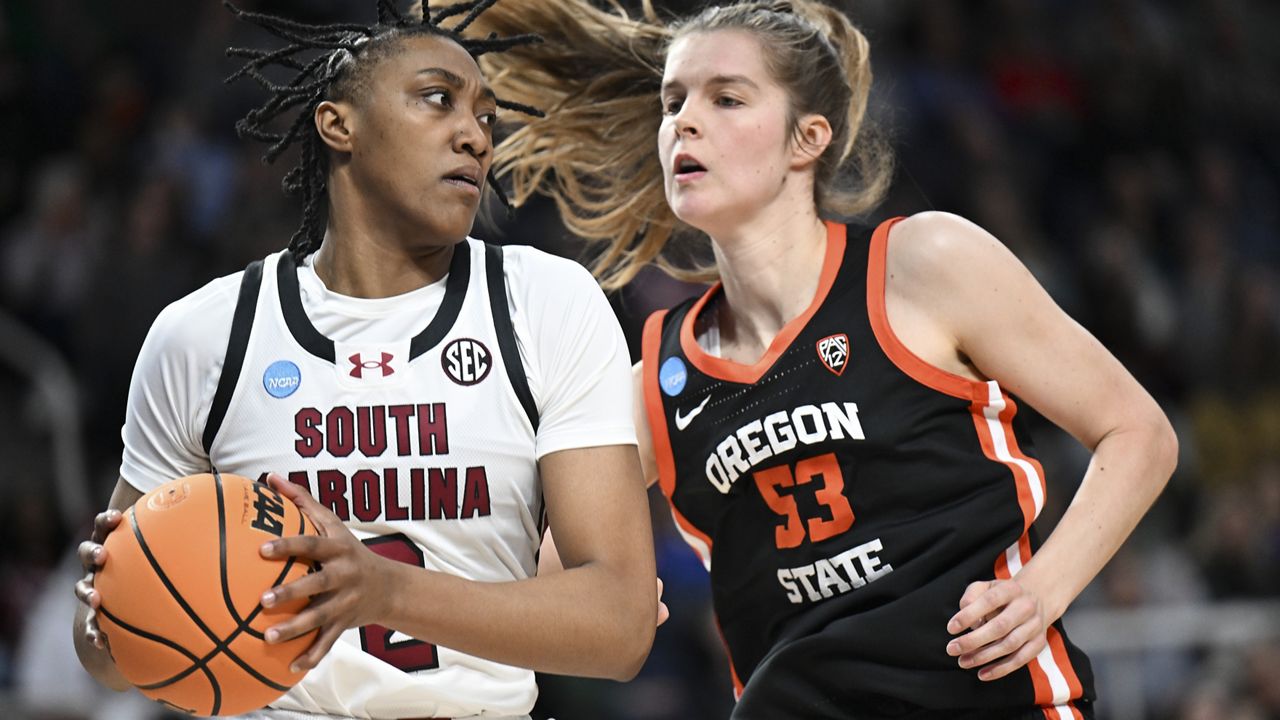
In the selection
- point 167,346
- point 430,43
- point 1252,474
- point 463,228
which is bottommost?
point 1252,474

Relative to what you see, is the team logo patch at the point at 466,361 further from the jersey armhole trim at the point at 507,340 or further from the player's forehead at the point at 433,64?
the player's forehead at the point at 433,64

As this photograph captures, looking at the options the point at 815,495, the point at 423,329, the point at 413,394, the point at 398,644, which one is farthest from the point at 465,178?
the point at 815,495

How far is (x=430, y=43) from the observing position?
9.43 ft

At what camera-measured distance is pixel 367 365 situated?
9.23 ft

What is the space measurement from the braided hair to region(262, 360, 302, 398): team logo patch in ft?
1.05

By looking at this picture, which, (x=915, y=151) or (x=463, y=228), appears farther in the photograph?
(x=915, y=151)

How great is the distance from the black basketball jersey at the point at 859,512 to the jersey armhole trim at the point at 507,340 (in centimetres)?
76

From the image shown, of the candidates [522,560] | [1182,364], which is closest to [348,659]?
[522,560]

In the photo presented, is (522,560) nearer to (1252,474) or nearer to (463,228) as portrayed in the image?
(463,228)

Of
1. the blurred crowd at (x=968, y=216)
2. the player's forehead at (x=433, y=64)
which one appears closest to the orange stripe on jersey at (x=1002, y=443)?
the player's forehead at (x=433, y=64)

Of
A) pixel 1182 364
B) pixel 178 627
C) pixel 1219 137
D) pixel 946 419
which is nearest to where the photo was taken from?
pixel 178 627

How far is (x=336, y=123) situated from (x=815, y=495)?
1278mm

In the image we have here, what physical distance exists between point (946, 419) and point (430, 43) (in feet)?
4.44

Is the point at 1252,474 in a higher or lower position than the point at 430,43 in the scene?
lower
